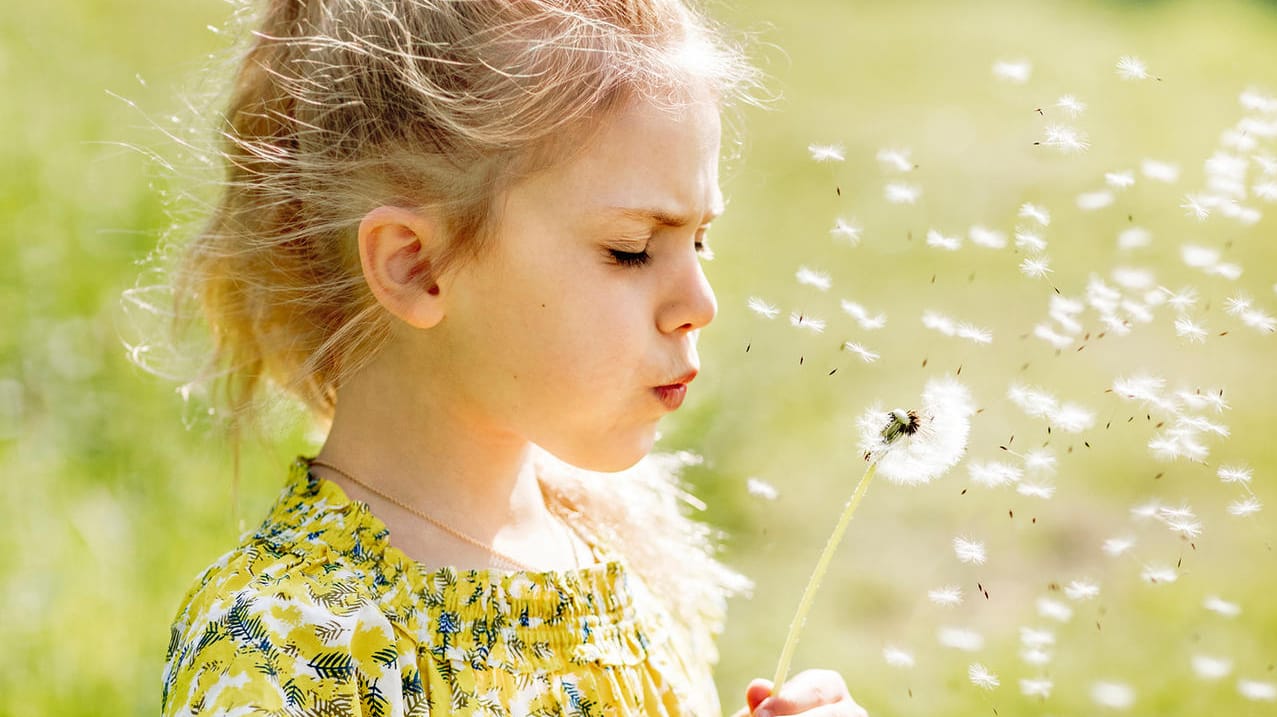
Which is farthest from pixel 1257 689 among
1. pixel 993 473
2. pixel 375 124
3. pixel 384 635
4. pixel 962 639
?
pixel 375 124

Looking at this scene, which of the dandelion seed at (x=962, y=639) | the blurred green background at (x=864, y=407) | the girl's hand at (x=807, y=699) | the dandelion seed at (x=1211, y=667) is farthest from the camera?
the dandelion seed at (x=1211, y=667)

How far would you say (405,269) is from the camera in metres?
1.60

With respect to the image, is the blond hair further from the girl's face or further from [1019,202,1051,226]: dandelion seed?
[1019,202,1051,226]: dandelion seed

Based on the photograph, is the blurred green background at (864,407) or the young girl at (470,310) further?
the blurred green background at (864,407)

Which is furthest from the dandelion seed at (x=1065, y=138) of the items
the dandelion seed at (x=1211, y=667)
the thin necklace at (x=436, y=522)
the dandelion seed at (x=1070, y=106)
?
the dandelion seed at (x=1211, y=667)

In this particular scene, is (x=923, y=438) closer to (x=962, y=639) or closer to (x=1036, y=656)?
(x=1036, y=656)

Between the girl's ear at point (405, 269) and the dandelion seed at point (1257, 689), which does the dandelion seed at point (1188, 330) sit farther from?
the dandelion seed at point (1257, 689)

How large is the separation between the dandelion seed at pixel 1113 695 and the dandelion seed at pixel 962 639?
24 centimetres

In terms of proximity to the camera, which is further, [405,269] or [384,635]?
[405,269]

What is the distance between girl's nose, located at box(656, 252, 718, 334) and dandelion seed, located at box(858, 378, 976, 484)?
228 millimetres

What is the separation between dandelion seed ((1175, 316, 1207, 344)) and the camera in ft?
4.80

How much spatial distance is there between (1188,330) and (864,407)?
6.08 ft

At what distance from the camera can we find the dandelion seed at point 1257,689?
2.27m

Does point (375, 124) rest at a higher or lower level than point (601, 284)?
higher
